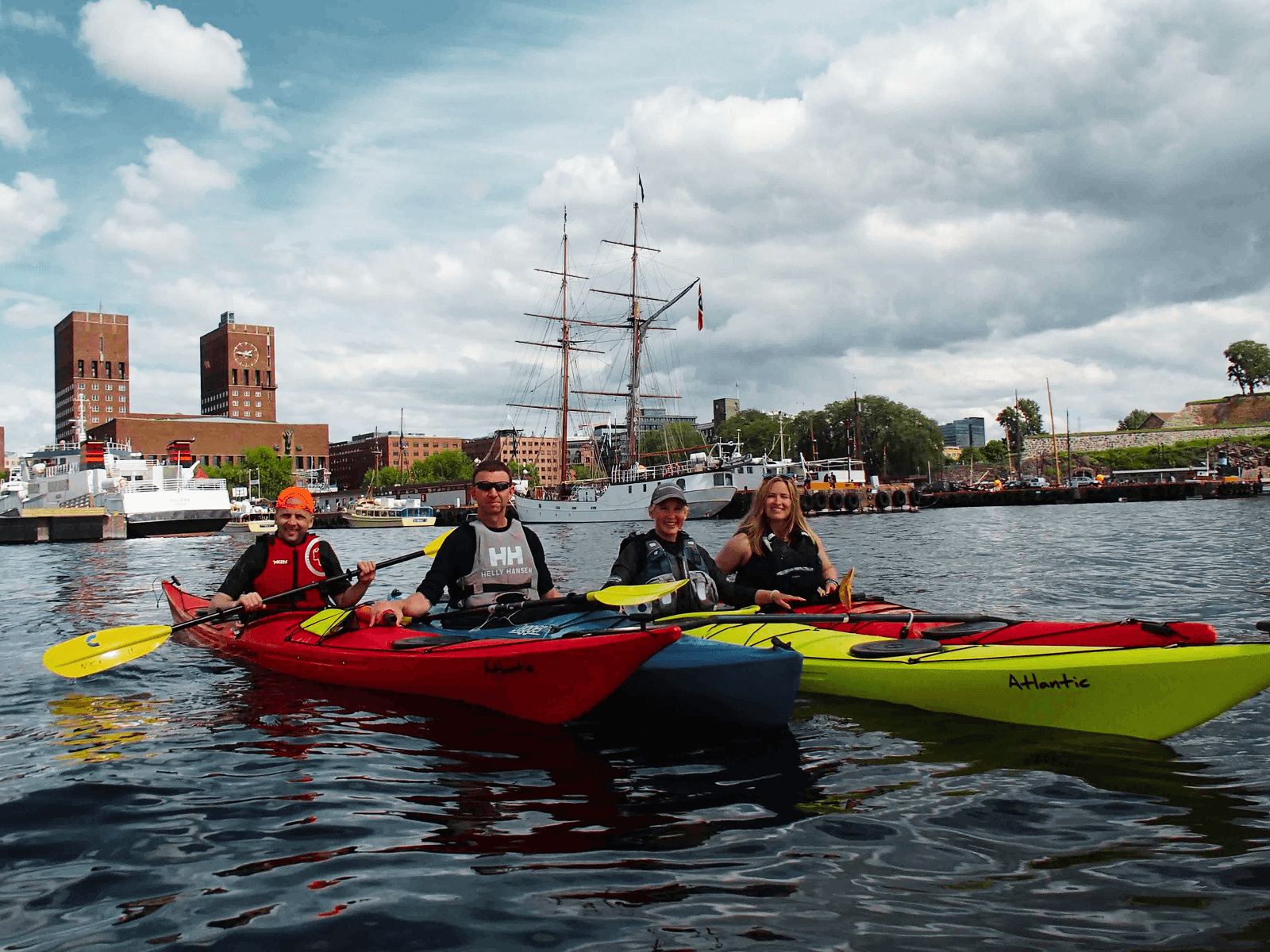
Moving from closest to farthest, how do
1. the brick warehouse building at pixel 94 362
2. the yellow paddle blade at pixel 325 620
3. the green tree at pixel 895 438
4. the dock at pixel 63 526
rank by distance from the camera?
the yellow paddle blade at pixel 325 620 → the dock at pixel 63 526 → the green tree at pixel 895 438 → the brick warehouse building at pixel 94 362

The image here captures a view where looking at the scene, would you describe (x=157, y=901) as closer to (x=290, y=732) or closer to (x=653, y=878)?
(x=653, y=878)

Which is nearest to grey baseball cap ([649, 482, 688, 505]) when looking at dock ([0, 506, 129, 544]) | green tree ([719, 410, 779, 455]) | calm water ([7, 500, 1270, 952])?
calm water ([7, 500, 1270, 952])

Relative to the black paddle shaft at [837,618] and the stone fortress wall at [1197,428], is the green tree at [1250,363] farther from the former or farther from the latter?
the black paddle shaft at [837,618]

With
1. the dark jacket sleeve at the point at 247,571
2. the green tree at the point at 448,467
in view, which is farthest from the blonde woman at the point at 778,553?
the green tree at the point at 448,467

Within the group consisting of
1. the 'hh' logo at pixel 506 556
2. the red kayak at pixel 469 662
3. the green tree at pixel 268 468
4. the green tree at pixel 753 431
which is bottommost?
the red kayak at pixel 469 662

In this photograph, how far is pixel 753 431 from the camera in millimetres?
131000

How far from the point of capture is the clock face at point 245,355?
17100 centimetres

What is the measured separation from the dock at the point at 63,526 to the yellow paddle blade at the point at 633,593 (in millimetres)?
54685

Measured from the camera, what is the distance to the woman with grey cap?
739 cm

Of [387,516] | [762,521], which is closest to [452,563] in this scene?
[762,521]

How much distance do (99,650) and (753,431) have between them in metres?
126

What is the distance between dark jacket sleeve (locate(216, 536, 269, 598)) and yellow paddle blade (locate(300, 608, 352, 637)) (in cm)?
71

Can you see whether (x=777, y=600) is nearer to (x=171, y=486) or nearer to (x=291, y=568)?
(x=291, y=568)

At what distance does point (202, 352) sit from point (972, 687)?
20491 cm
